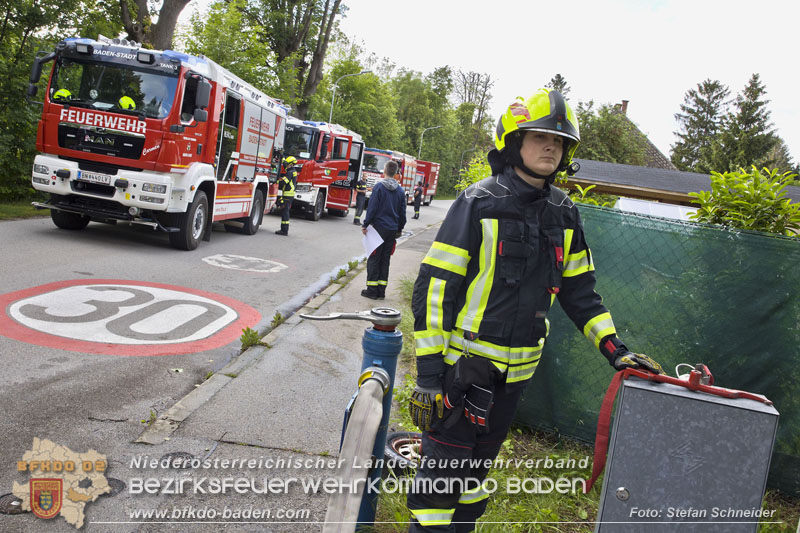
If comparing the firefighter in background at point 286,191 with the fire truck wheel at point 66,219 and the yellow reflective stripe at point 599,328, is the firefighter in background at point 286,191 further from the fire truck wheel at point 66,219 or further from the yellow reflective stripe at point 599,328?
the yellow reflective stripe at point 599,328

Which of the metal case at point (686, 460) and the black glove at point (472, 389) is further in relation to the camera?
the black glove at point (472, 389)

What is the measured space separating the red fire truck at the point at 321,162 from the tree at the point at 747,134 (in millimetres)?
28414

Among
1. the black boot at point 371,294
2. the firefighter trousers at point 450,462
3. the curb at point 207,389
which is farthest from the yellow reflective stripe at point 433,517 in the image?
the black boot at point 371,294

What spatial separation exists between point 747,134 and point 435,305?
45.7m

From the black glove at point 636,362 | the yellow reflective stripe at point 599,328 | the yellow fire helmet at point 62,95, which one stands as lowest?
the black glove at point 636,362

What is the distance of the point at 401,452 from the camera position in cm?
379

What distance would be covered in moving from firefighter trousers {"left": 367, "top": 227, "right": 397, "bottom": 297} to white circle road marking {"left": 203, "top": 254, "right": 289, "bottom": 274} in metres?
2.17

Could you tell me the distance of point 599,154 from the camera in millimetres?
31484

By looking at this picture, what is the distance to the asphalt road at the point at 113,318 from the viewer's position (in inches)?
157

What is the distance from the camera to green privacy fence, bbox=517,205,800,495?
12.1 feet

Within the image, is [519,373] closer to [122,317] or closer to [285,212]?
[122,317]

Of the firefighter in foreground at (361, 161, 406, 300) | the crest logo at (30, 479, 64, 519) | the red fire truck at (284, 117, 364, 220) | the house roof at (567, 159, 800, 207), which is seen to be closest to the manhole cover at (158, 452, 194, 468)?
the crest logo at (30, 479, 64, 519)

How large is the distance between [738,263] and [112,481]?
3837 millimetres

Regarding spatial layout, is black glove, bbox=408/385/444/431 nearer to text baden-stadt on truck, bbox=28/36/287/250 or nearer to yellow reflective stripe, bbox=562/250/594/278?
yellow reflective stripe, bbox=562/250/594/278
